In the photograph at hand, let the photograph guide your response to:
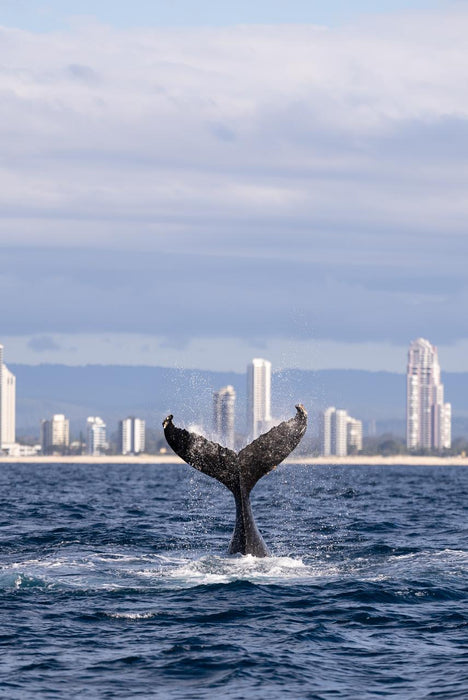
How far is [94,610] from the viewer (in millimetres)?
16422

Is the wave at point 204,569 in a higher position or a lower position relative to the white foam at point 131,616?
higher

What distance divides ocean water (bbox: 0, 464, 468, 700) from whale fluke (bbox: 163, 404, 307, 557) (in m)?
1.29

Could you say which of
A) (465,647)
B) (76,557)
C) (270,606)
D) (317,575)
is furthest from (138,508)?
(465,647)

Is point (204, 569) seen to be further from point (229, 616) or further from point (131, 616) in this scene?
point (131, 616)

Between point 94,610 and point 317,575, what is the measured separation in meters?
4.52

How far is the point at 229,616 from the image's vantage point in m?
16.4

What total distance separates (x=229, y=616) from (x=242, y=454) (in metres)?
3.54

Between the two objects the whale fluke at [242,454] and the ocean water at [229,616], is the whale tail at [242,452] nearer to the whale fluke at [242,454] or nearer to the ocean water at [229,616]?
the whale fluke at [242,454]

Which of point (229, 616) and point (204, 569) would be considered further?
point (204, 569)

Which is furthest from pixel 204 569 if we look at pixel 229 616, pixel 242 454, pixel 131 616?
pixel 131 616

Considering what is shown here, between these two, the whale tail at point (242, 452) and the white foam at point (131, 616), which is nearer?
→ the white foam at point (131, 616)

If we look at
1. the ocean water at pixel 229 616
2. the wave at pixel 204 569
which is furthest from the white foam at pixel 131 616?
the wave at pixel 204 569

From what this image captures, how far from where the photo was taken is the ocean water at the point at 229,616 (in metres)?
13.1

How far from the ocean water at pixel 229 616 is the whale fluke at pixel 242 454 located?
1.29 meters
